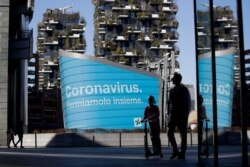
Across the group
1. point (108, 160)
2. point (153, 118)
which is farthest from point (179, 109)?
point (108, 160)

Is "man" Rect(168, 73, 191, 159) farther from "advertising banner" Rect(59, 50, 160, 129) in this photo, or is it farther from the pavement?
"advertising banner" Rect(59, 50, 160, 129)

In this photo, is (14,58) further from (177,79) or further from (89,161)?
(89,161)

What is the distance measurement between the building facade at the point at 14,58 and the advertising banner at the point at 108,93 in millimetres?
6105

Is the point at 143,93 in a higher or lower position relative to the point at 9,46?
lower

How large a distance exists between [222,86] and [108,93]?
138 ft

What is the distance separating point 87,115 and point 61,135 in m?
13.7

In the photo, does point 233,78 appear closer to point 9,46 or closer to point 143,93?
point 9,46

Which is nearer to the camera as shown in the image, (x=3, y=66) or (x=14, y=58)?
(x=3, y=66)

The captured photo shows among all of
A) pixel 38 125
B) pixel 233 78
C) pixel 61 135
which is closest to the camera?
pixel 233 78

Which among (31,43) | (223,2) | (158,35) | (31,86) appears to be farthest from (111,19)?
(223,2)

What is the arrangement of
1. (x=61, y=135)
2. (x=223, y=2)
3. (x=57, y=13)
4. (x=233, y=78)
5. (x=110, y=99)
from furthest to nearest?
(x=57, y=13) → (x=110, y=99) → (x=61, y=135) → (x=223, y=2) → (x=233, y=78)

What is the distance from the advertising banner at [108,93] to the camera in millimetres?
47031

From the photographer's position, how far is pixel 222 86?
5281 mm

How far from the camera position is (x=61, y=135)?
33531 millimetres
